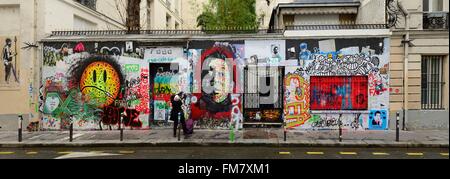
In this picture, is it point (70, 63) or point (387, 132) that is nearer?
point (387, 132)

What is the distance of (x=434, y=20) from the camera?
51.4ft

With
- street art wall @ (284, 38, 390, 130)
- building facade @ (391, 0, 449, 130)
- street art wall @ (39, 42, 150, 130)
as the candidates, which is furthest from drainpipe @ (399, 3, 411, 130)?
street art wall @ (39, 42, 150, 130)

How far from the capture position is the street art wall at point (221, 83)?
51.9ft

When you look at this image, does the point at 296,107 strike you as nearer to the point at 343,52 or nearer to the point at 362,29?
the point at 343,52

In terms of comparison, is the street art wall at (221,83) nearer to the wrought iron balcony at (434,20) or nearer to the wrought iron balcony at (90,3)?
the wrought iron balcony at (434,20)

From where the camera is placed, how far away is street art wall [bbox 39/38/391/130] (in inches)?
623

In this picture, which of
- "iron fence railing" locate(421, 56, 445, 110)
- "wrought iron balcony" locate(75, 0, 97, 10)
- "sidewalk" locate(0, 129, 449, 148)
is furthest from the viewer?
"wrought iron balcony" locate(75, 0, 97, 10)

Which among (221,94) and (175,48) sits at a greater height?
(175,48)

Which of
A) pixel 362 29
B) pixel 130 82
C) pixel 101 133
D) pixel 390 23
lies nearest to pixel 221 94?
pixel 130 82

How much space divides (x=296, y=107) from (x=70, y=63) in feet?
28.7

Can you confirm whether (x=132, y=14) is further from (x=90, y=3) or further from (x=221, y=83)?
(x=221, y=83)

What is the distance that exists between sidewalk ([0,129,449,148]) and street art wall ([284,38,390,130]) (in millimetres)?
794

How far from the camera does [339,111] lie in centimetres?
1592

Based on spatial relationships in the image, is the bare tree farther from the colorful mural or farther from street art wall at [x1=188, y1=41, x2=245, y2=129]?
the colorful mural
